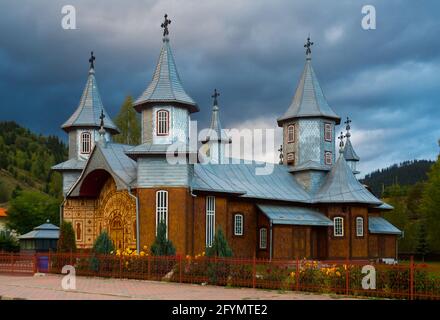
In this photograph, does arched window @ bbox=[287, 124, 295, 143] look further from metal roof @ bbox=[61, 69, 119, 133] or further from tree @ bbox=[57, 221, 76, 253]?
tree @ bbox=[57, 221, 76, 253]

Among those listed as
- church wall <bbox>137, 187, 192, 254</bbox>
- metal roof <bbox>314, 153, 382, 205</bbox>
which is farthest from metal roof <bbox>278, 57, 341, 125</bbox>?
church wall <bbox>137, 187, 192, 254</bbox>

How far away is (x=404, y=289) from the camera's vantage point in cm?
1588

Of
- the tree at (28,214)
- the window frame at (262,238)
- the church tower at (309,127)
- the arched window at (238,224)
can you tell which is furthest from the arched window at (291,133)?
the tree at (28,214)

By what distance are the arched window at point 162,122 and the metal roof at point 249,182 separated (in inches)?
110

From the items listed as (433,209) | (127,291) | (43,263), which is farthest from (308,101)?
(127,291)

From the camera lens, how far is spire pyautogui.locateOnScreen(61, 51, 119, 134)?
3862 centimetres

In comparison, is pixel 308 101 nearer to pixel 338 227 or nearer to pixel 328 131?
pixel 328 131

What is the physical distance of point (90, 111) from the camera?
1549 inches

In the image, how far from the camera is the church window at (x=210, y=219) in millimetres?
30438

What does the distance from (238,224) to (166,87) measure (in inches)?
351

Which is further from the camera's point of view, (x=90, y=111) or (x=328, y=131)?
(x=328, y=131)

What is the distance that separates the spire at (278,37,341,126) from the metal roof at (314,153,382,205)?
3431mm
